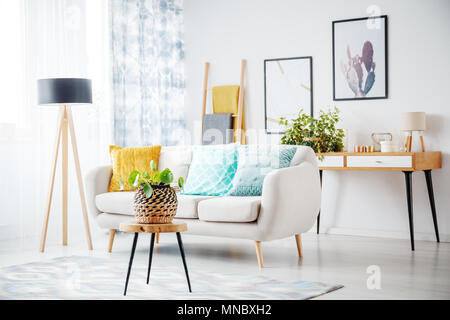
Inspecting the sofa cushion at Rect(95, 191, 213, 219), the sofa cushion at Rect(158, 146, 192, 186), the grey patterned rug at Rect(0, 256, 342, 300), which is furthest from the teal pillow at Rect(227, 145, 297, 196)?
the grey patterned rug at Rect(0, 256, 342, 300)

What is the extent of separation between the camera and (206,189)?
4.27 metres

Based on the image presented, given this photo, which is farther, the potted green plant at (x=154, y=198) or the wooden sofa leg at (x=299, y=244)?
the wooden sofa leg at (x=299, y=244)

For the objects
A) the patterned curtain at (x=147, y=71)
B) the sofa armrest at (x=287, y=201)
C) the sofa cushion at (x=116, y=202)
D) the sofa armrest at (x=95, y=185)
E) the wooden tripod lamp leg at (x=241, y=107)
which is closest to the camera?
the sofa armrest at (x=287, y=201)

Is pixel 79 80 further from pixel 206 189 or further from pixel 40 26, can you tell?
pixel 206 189

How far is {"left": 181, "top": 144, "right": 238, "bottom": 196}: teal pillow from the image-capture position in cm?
425

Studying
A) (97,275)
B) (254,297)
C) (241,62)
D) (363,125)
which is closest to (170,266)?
(97,275)

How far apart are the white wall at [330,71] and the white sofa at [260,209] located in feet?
4.51

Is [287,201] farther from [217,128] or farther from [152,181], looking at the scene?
[217,128]

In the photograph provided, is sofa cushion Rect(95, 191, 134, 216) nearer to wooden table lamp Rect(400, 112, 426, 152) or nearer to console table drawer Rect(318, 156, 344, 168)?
console table drawer Rect(318, 156, 344, 168)

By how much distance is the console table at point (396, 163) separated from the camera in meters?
4.50

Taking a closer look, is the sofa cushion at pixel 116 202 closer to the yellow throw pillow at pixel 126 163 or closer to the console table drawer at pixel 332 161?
the yellow throw pillow at pixel 126 163

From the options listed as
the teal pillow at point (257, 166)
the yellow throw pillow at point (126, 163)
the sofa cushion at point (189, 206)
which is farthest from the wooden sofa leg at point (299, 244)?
the yellow throw pillow at point (126, 163)

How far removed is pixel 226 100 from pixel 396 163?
2.14 m
